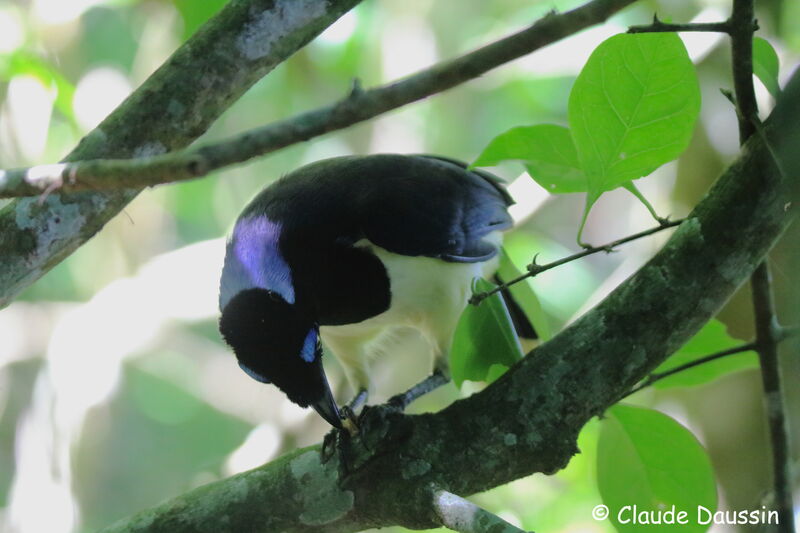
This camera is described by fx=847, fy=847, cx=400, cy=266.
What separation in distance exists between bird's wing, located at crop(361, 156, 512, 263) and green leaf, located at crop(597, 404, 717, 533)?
35.3 inches

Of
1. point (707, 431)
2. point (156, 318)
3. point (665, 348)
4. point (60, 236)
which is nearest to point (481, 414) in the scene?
point (665, 348)

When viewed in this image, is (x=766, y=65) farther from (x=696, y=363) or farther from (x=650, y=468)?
(x=650, y=468)

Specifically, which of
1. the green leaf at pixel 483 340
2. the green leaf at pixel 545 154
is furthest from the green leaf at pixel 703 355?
the green leaf at pixel 545 154

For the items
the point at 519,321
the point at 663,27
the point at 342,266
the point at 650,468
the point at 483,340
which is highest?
the point at 663,27

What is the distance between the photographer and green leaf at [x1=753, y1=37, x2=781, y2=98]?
150 cm

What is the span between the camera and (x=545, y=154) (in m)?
1.61

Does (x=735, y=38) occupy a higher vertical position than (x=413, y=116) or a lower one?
lower

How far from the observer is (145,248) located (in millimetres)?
4660

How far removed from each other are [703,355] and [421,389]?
0.98 meters

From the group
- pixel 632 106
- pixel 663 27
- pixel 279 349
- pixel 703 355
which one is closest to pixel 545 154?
pixel 632 106

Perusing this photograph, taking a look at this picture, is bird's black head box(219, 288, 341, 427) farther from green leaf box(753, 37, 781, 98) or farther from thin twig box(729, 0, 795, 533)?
green leaf box(753, 37, 781, 98)

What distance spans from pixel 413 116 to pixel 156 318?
2336 mm

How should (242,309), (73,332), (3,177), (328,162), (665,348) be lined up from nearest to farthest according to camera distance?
(3,177) < (665,348) < (242,309) < (328,162) < (73,332)

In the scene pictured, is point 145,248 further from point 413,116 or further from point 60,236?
point 60,236
